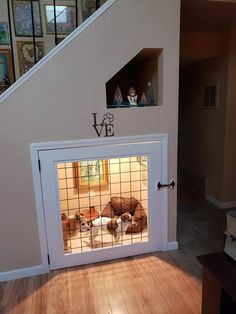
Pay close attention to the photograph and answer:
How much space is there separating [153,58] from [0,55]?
5.47 feet

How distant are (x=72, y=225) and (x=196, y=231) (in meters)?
1.53

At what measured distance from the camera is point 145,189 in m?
2.40

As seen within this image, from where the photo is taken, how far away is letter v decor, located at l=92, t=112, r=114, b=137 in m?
2.10

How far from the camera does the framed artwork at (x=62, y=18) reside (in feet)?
9.31

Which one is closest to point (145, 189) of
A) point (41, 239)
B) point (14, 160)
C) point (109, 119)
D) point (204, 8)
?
point (109, 119)

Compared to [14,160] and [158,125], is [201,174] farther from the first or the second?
[14,160]

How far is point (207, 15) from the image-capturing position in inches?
98.5

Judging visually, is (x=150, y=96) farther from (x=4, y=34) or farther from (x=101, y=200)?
(x=4, y=34)

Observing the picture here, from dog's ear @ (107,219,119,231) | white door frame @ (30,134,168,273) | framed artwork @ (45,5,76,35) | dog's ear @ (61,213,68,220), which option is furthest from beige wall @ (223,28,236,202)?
dog's ear @ (61,213,68,220)

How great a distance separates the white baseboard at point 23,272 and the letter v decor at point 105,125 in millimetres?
1357

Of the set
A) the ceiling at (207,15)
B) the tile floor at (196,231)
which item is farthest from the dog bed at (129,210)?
the ceiling at (207,15)

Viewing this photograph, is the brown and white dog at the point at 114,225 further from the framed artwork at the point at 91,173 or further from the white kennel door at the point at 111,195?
the framed artwork at the point at 91,173

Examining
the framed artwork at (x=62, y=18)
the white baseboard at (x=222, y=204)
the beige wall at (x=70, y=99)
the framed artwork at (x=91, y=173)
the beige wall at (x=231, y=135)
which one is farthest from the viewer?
the white baseboard at (x=222, y=204)

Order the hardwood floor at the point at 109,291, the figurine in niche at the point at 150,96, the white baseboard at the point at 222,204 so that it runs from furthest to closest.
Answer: the white baseboard at the point at 222,204
the figurine in niche at the point at 150,96
the hardwood floor at the point at 109,291
